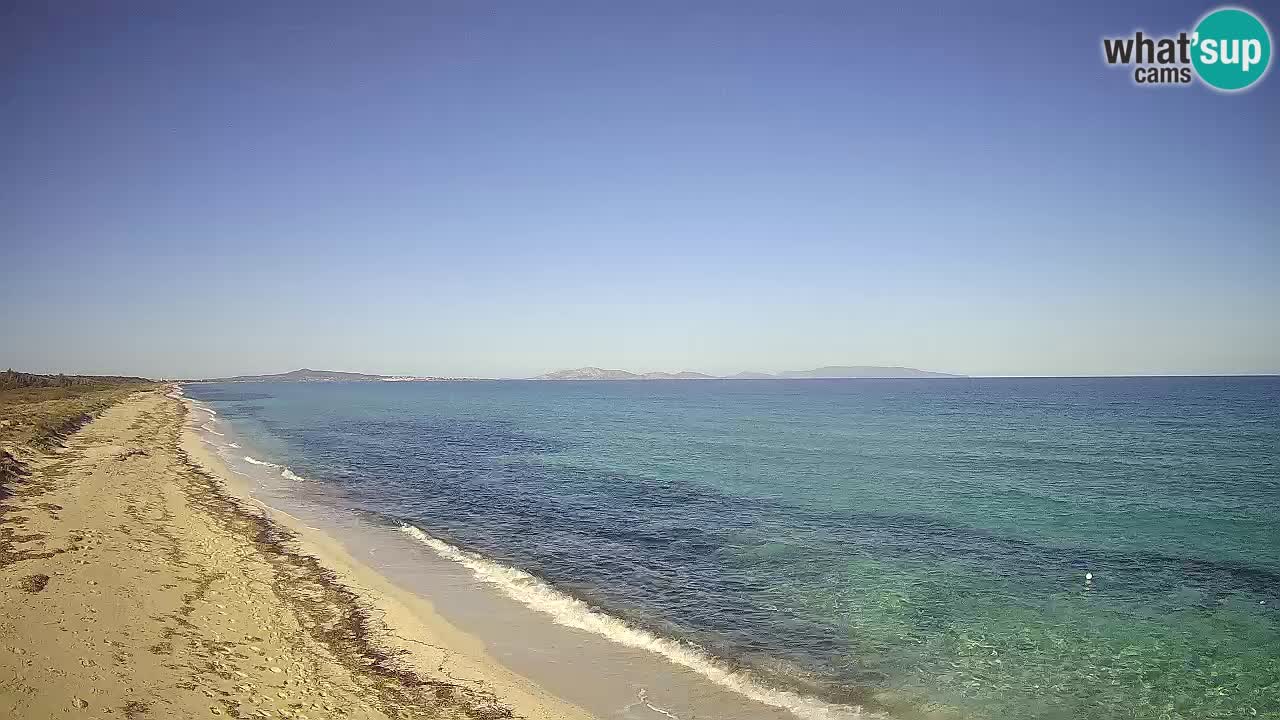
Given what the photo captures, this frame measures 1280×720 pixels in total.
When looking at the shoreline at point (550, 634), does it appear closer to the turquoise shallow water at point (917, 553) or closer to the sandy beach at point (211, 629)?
the sandy beach at point (211, 629)

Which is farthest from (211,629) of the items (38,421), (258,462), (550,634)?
(38,421)

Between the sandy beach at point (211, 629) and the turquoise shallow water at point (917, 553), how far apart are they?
4.49m

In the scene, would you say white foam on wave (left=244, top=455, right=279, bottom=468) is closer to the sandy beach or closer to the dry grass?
the dry grass

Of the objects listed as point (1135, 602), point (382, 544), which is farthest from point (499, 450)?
point (1135, 602)

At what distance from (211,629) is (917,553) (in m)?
19.3

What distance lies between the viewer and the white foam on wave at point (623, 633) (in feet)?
35.2

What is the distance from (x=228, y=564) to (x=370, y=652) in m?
7.55

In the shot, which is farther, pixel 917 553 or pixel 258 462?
pixel 258 462

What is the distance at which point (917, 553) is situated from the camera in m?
20.0

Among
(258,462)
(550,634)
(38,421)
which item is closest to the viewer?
(550,634)

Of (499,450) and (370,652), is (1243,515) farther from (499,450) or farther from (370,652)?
(499,450)

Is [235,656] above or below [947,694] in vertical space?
above

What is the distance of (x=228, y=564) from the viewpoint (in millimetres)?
16625

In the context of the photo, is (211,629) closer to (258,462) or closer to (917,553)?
(917,553)
